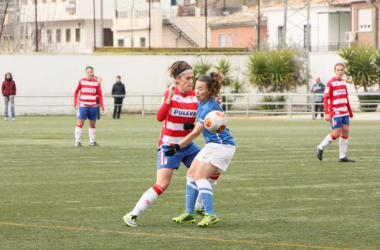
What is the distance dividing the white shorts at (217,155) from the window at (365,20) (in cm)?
5135

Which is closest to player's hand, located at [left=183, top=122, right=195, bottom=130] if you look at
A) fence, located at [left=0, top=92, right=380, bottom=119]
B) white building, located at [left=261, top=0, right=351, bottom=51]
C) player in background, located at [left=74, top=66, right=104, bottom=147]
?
player in background, located at [left=74, top=66, right=104, bottom=147]

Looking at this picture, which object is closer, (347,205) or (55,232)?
(55,232)

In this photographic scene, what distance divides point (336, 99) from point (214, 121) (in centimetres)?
876

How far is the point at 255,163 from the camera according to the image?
17.2 metres

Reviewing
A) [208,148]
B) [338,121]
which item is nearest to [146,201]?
[208,148]

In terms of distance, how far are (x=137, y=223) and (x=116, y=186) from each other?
12.1 ft

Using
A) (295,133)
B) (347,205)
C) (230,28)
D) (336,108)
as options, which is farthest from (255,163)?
(230,28)

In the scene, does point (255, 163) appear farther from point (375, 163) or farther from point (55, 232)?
point (55, 232)

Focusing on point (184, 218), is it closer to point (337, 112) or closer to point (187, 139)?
point (187, 139)

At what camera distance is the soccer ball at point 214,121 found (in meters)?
9.37

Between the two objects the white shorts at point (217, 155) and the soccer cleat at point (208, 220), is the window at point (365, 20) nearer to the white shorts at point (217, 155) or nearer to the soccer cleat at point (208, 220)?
the white shorts at point (217, 155)

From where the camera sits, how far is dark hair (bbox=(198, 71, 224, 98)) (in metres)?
9.51

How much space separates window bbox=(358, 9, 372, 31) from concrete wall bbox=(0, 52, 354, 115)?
1096cm

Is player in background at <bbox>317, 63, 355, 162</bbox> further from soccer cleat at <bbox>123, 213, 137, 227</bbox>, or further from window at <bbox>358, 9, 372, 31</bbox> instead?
window at <bbox>358, 9, 372, 31</bbox>
